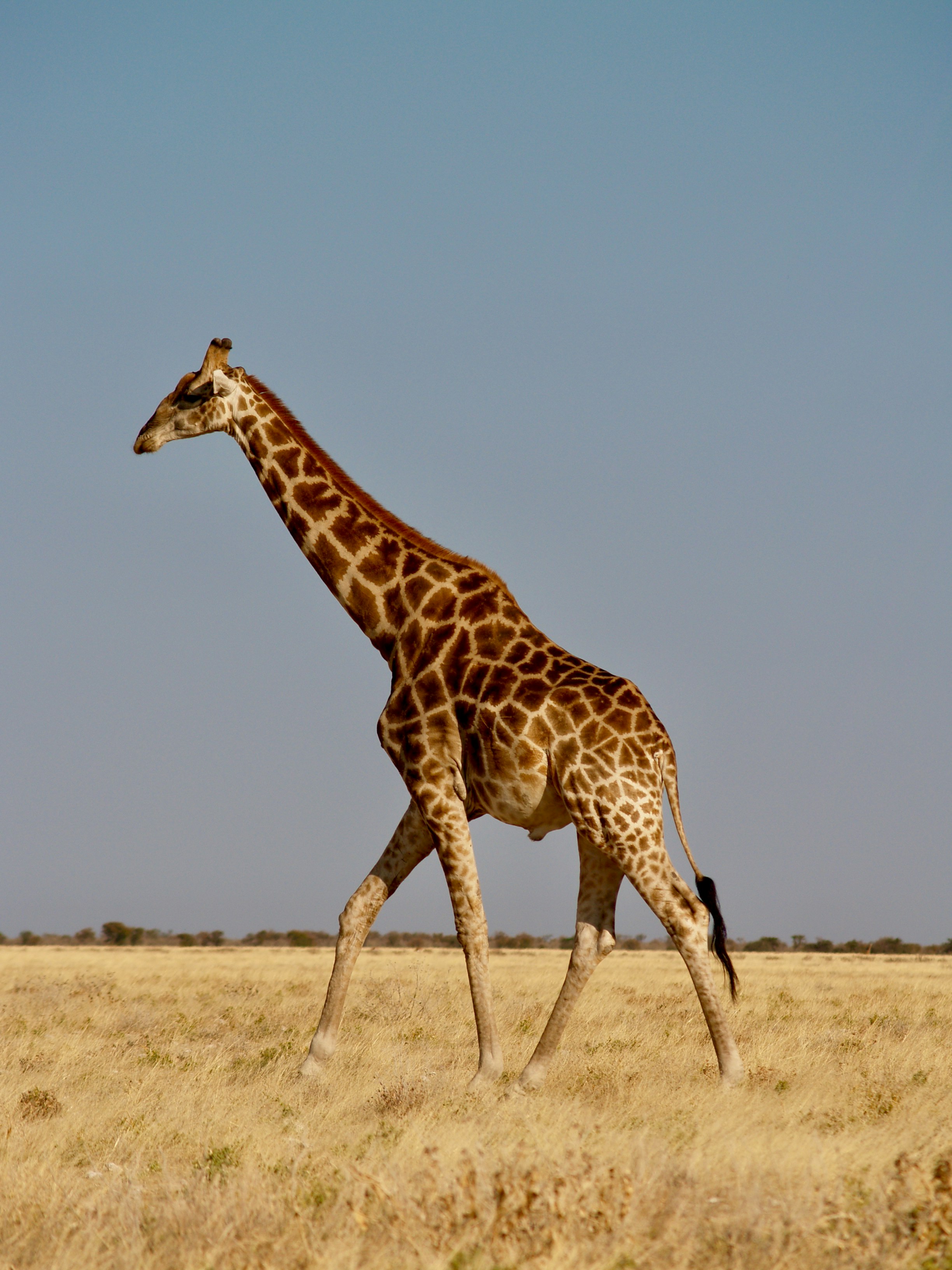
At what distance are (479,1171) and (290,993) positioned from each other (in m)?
15.5

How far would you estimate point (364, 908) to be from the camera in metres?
10.7

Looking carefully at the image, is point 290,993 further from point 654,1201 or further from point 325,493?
point 654,1201

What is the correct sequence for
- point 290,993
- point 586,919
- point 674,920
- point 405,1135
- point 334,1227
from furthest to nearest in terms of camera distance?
point 290,993 < point 586,919 < point 674,920 < point 405,1135 < point 334,1227

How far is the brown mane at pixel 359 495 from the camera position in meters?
11.3

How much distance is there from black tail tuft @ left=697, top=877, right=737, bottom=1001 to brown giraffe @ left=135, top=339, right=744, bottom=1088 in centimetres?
2

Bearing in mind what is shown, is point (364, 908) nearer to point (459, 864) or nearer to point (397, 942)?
point (459, 864)

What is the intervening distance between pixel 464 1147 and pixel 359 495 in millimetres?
6920

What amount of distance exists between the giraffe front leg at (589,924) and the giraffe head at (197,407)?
5.38m

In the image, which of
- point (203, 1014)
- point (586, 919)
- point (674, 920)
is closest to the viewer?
point (674, 920)

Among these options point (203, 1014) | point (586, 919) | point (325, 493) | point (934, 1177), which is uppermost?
point (325, 493)

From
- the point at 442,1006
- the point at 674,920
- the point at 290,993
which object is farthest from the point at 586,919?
the point at 290,993

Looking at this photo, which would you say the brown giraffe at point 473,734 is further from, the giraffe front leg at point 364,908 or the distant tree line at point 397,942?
the distant tree line at point 397,942

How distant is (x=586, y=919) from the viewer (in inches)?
407

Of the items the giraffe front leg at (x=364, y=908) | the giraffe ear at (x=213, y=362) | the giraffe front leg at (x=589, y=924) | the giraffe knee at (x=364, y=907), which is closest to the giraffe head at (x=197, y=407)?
the giraffe ear at (x=213, y=362)
